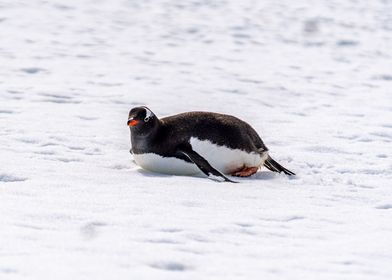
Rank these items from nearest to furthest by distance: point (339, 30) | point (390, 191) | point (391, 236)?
point (391, 236)
point (390, 191)
point (339, 30)

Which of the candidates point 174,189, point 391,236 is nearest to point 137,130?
point 174,189

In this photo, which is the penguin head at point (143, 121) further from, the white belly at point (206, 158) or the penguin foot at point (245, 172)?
the penguin foot at point (245, 172)

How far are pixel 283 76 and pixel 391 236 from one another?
798 cm

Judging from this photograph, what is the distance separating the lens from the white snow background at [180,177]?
3683mm

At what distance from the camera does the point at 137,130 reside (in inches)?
226

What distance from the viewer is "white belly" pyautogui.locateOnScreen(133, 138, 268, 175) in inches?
223

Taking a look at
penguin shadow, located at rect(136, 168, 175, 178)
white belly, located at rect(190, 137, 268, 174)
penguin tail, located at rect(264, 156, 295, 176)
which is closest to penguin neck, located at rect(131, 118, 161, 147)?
penguin shadow, located at rect(136, 168, 175, 178)

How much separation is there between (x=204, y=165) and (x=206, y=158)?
0.19 metres

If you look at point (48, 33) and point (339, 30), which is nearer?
point (48, 33)

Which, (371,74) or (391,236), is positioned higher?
(391,236)

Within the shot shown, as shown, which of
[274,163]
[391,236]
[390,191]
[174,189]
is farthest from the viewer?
[274,163]

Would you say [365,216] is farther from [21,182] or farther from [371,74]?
[371,74]

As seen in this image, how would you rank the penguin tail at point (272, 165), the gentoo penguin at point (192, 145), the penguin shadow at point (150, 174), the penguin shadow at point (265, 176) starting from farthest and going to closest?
1. the penguin tail at point (272, 165)
2. the penguin shadow at point (265, 176)
3. the gentoo penguin at point (192, 145)
4. the penguin shadow at point (150, 174)

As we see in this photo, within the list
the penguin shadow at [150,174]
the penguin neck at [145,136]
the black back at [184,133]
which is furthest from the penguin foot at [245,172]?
the penguin neck at [145,136]
